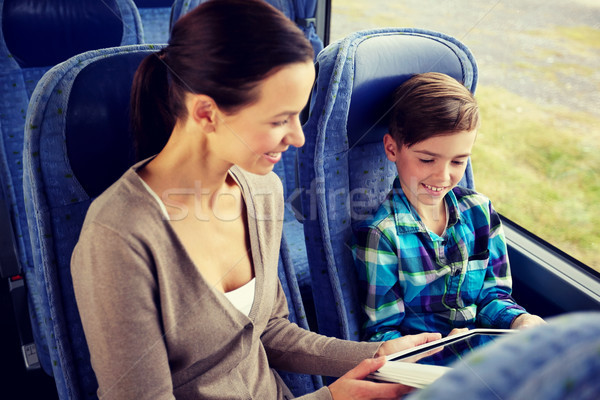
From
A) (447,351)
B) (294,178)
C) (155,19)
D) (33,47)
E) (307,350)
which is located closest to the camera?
→ (447,351)

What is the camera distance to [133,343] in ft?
2.53

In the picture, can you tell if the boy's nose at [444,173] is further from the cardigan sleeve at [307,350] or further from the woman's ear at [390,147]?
the cardigan sleeve at [307,350]

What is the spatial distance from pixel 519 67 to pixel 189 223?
50.0 inches

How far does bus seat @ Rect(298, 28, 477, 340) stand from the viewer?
1.21 m


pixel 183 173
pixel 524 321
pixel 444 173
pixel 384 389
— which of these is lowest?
pixel 524 321

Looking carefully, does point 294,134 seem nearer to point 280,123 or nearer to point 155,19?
point 280,123

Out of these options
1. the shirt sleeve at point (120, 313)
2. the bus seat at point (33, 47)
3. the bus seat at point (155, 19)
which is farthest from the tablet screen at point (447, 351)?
the bus seat at point (155, 19)

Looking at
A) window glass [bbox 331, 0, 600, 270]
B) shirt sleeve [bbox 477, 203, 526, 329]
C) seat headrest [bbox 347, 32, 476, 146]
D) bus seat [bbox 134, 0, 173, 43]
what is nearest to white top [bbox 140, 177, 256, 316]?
seat headrest [bbox 347, 32, 476, 146]

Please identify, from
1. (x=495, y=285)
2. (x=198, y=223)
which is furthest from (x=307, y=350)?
(x=495, y=285)

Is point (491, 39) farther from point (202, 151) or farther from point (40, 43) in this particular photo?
point (40, 43)

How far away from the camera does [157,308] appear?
2.69 ft

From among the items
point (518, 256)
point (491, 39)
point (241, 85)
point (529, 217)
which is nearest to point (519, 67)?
point (491, 39)

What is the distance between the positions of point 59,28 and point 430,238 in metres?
1.29

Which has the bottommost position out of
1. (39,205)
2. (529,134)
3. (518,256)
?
(518,256)
